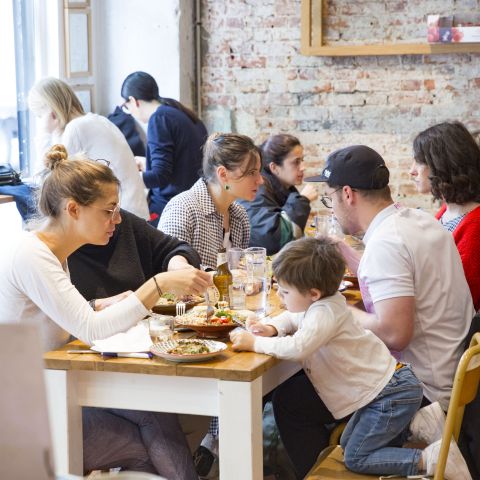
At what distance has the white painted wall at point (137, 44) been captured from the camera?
6047 millimetres

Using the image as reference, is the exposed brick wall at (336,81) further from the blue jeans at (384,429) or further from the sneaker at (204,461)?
the blue jeans at (384,429)

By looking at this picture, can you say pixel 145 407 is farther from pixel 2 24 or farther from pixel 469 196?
pixel 2 24

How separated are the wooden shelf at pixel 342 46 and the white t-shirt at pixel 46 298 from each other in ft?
12.3

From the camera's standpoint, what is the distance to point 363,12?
19.3 ft

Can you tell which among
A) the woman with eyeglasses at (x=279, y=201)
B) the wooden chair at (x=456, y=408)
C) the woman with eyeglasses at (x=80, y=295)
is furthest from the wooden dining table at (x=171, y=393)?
the woman with eyeglasses at (x=279, y=201)

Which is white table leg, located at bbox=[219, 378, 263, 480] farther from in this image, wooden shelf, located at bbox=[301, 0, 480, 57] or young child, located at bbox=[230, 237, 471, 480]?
wooden shelf, located at bbox=[301, 0, 480, 57]

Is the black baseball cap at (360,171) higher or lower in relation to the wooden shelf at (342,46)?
lower

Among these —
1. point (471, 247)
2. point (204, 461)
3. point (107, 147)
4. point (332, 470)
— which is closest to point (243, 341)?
point (332, 470)

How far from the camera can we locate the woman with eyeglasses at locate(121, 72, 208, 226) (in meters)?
5.10

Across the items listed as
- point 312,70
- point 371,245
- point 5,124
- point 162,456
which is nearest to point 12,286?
point 162,456

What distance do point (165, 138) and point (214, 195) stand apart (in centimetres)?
151

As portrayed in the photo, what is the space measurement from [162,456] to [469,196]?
1542mm

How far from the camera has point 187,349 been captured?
2.40 meters

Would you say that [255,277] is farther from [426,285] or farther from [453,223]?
[453,223]
